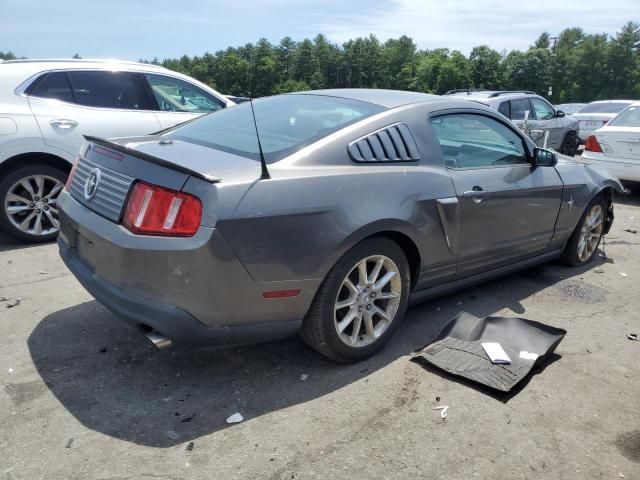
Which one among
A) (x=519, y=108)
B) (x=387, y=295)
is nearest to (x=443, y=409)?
(x=387, y=295)

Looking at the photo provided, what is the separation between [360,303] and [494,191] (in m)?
1.41

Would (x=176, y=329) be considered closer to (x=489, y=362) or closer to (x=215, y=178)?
(x=215, y=178)

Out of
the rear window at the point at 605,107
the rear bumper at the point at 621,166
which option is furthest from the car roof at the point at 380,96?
the rear window at the point at 605,107

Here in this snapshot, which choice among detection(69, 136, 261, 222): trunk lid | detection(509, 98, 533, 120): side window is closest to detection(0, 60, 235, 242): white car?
detection(69, 136, 261, 222): trunk lid

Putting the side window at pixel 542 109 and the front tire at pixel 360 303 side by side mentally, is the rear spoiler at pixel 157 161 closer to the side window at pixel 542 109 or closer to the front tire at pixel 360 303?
the front tire at pixel 360 303

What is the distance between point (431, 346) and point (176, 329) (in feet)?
5.49

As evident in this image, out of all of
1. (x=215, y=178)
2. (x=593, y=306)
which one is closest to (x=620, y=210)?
(x=593, y=306)

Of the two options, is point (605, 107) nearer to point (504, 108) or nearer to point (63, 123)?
point (504, 108)

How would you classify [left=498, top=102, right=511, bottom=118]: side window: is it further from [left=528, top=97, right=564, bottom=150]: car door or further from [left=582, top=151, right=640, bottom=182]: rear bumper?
[left=582, top=151, right=640, bottom=182]: rear bumper

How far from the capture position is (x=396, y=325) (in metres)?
3.42

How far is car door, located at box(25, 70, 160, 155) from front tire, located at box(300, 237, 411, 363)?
367 cm

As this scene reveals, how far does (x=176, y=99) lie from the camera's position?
636 cm

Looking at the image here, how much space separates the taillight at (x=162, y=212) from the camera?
Result: 2525 mm

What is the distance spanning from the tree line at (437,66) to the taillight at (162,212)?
Result: 4878 cm
